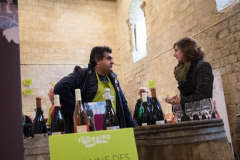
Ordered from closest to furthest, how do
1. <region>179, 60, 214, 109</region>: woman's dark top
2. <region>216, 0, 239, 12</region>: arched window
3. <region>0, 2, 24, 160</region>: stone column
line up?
<region>0, 2, 24, 160</region>: stone column → <region>179, 60, 214, 109</region>: woman's dark top → <region>216, 0, 239, 12</region>: arched window

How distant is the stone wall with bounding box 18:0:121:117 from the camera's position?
8.26 m

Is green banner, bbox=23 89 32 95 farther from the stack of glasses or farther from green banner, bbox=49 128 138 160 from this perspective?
green banner, bbox=49 128 138 160

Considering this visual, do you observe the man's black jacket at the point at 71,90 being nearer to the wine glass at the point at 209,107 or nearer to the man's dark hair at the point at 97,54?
the man's dark hair at the point at 97,54

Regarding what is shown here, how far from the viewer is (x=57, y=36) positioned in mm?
8758

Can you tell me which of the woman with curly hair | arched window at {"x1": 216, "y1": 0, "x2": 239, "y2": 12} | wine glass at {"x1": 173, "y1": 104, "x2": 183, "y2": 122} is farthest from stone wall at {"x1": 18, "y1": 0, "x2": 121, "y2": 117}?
wine glass at {"x1": 173, "y1": 104, "x2": 183, "y2": 122}

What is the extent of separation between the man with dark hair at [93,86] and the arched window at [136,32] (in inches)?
224

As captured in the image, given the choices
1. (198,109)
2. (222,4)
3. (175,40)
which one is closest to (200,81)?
(198,109)

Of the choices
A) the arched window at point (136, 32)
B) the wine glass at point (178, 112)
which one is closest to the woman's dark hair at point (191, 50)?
the wine glass at point (178, 112)

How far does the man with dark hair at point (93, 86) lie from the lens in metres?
2.28

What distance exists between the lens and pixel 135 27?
27.8 feet

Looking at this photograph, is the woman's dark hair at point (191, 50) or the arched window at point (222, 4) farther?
the arched window at point (222, 4)

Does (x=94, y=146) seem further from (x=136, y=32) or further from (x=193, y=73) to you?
(x=136, y=32)

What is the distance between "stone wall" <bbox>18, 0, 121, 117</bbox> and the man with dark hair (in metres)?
5.98

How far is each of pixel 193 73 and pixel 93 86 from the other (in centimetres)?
95
